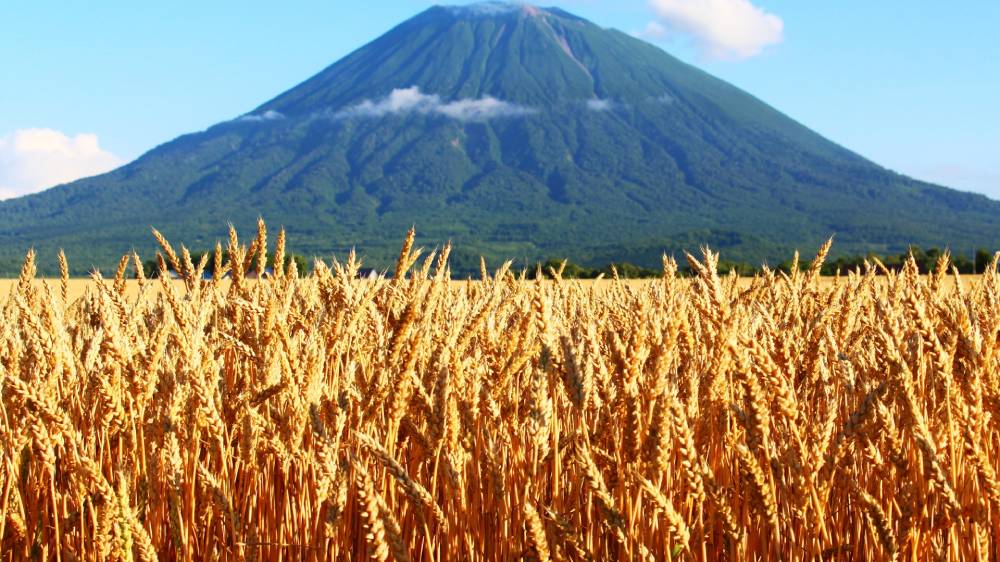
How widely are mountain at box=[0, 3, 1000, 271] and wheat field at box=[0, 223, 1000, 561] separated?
107 meters

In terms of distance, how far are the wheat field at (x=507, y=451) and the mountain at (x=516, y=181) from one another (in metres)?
107

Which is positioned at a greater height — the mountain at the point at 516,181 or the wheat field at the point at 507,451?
the mountain at the point at 516,181

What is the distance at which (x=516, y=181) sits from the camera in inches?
6742

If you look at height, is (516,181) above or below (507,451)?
above

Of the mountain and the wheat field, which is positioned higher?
the mountain

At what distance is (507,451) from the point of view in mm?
2244

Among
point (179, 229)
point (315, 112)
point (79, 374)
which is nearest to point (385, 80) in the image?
point (315, 112)

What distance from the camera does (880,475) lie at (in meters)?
2.11

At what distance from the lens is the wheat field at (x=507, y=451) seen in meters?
1.62

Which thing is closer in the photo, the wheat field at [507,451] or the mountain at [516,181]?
the wheat field at [507,451]

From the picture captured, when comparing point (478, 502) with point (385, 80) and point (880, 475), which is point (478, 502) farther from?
point (385, 80)

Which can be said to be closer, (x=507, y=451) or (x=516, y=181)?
(x=507, y=451)

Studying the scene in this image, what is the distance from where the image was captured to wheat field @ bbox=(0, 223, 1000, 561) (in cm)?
162

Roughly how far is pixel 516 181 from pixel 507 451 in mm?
169978
